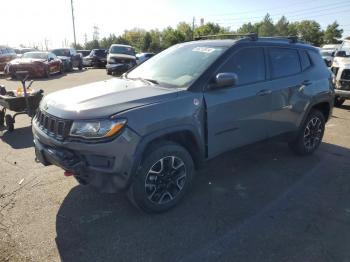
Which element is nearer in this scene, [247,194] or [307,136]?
[247,194]

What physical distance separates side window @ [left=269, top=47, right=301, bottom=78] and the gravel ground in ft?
3.39

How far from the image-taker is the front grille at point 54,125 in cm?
325

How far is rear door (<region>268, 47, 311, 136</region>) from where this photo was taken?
464 cm

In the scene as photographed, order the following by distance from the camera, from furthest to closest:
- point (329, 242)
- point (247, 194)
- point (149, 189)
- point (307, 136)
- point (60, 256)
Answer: point (307, 136), point (247, 194), point (149, 189), point (329, 242), point (60, 256)

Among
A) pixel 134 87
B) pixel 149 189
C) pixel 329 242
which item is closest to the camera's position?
pixel 329 242

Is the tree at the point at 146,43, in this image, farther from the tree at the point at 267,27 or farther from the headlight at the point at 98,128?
the headlight at the point at 98,128

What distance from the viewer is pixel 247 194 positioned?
4180 millimetres

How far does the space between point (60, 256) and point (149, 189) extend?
1.05m

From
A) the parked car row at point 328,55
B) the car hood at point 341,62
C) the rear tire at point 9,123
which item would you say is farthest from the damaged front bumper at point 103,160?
the car hood at point 341,62

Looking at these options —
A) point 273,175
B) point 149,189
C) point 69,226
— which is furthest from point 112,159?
point 273,175

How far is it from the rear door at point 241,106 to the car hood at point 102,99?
0.60 m

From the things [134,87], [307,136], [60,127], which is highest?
[134,87]

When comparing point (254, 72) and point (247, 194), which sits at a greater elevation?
point (254, 72)

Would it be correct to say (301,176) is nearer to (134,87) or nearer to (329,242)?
(329,242)
